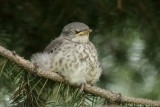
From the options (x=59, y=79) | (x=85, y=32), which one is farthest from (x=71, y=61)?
(x=85, y=32)

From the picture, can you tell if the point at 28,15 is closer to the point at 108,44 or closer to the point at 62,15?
the point at 62,15

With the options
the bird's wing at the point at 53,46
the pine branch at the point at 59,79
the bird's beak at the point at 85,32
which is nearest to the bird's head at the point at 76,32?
the bird's beak at the point at 85,32

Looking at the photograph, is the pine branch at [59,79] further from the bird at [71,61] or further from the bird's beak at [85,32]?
the bird's beak at [85,32]

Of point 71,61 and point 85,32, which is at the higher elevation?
point 85,32

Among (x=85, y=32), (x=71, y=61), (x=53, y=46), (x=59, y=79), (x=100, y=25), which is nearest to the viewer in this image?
(x=59, y=79)

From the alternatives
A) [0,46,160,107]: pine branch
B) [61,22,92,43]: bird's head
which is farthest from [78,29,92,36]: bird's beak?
[0,46,160,107]: pine branch

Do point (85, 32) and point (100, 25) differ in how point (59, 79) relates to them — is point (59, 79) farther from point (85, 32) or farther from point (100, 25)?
point (100, 25)

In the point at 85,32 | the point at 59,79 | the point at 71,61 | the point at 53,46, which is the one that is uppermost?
the point at 85,32
